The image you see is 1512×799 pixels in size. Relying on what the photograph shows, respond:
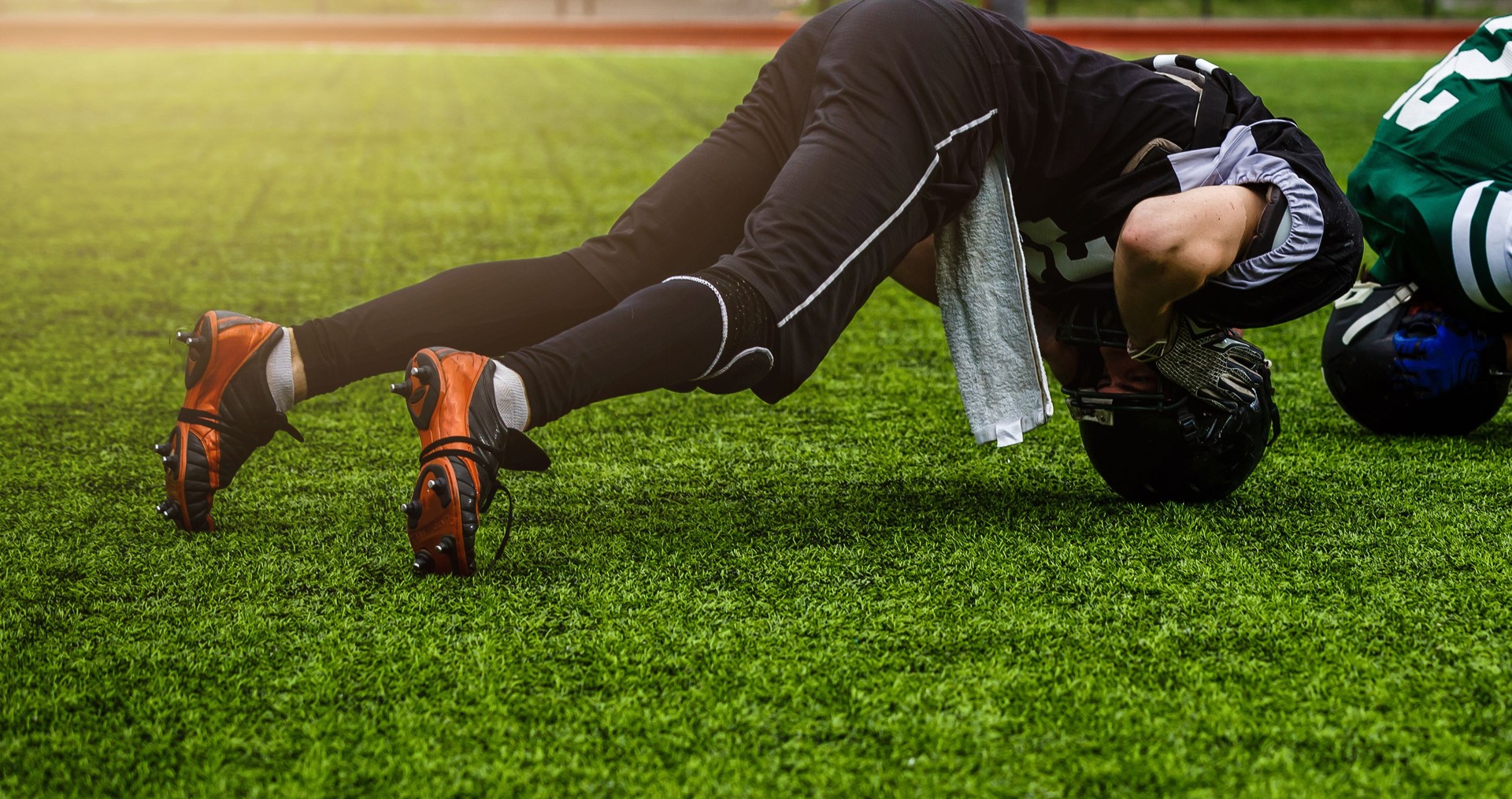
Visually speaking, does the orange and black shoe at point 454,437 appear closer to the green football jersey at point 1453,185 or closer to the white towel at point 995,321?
the white towel at point 995,321

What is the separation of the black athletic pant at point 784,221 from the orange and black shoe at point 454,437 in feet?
0.19

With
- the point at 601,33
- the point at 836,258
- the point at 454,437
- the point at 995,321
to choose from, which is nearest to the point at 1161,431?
the point at 995,321

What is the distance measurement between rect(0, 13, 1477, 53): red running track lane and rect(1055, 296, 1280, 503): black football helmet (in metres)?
8.56

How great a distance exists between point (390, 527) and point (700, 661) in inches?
22.8

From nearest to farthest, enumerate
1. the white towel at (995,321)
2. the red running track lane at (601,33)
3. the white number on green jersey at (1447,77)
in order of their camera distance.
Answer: the white towel at (995,321) → the white number on green jersey at (1447,77) → the red running track lane at (601,33)

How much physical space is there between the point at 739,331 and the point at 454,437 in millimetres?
332

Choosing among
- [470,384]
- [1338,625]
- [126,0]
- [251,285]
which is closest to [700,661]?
[470,384]

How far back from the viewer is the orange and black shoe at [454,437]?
1359 millimetres

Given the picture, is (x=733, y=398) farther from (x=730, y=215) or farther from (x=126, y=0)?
(x=126, y=0)

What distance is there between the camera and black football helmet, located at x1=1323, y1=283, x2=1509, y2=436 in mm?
2062

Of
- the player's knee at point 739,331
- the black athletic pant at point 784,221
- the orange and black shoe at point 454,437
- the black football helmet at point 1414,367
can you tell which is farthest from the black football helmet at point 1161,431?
the orange and black shoe at point 454,437

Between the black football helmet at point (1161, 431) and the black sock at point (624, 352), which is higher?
the black sock at point (624, 352)

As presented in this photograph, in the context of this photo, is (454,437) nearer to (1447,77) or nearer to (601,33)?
(1447,77)

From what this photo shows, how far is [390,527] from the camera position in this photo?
1700 millimetres
